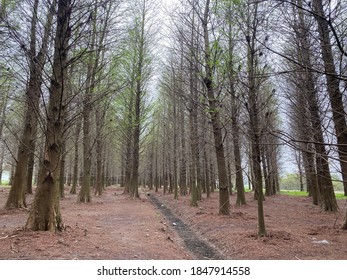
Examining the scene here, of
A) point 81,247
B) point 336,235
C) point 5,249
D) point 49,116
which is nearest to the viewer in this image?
point 5,249

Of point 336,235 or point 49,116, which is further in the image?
point 336,235

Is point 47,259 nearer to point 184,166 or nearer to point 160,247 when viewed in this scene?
point 160,247

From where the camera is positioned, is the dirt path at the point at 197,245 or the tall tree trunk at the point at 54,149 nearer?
the tall tree trunk at the point at 54,149

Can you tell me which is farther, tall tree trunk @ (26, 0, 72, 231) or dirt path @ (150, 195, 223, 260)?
dirt path @ (150, 195, 223, 260)

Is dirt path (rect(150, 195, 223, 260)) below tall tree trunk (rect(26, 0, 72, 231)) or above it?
below

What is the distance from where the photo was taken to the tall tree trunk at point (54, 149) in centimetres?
529

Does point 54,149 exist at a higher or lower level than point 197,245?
higher

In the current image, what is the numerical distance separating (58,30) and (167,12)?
245 inches

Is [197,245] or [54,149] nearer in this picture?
[54,149]

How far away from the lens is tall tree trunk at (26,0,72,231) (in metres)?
5.29

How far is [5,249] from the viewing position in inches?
161

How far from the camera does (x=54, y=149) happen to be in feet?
18.1

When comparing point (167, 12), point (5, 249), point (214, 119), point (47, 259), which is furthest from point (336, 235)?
point (167, 12)

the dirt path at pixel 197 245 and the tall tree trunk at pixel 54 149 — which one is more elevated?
the tall tree trunk at pixel 54 149
